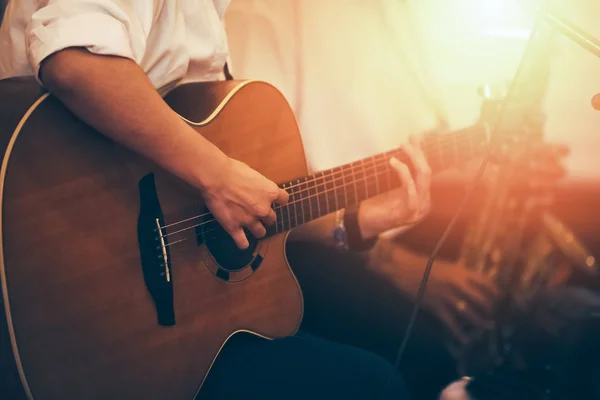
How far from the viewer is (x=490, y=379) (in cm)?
88

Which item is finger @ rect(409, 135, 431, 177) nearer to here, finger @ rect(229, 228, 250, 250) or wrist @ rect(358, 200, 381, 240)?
wrist @ rect(358, 200, 381, 240)

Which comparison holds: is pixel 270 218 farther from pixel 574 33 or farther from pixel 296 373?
pixel 574 33

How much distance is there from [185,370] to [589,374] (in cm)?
70

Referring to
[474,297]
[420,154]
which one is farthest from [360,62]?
[474,297]

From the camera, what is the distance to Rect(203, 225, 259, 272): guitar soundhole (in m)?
0.78

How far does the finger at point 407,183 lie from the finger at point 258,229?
11.1 inches

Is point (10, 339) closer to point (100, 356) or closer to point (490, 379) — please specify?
point (100, 356)

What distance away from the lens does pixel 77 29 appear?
63cm

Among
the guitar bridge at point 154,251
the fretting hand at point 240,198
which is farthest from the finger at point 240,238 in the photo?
the guitar bridge at point 154,251

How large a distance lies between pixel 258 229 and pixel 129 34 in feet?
1.16

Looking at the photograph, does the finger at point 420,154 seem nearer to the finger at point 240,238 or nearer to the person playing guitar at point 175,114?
the person playing guitar at point 175,114

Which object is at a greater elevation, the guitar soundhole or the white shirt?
the white shirt

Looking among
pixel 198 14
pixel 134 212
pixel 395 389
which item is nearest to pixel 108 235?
pixel 134 212

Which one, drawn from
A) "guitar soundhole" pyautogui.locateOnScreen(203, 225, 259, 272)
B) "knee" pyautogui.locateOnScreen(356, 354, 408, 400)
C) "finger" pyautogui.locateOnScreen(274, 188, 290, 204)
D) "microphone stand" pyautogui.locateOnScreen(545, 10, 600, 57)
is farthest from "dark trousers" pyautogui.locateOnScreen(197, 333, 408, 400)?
"microphone stand" pyautogui.locateOnScreen(545, 10, 600, 57)
